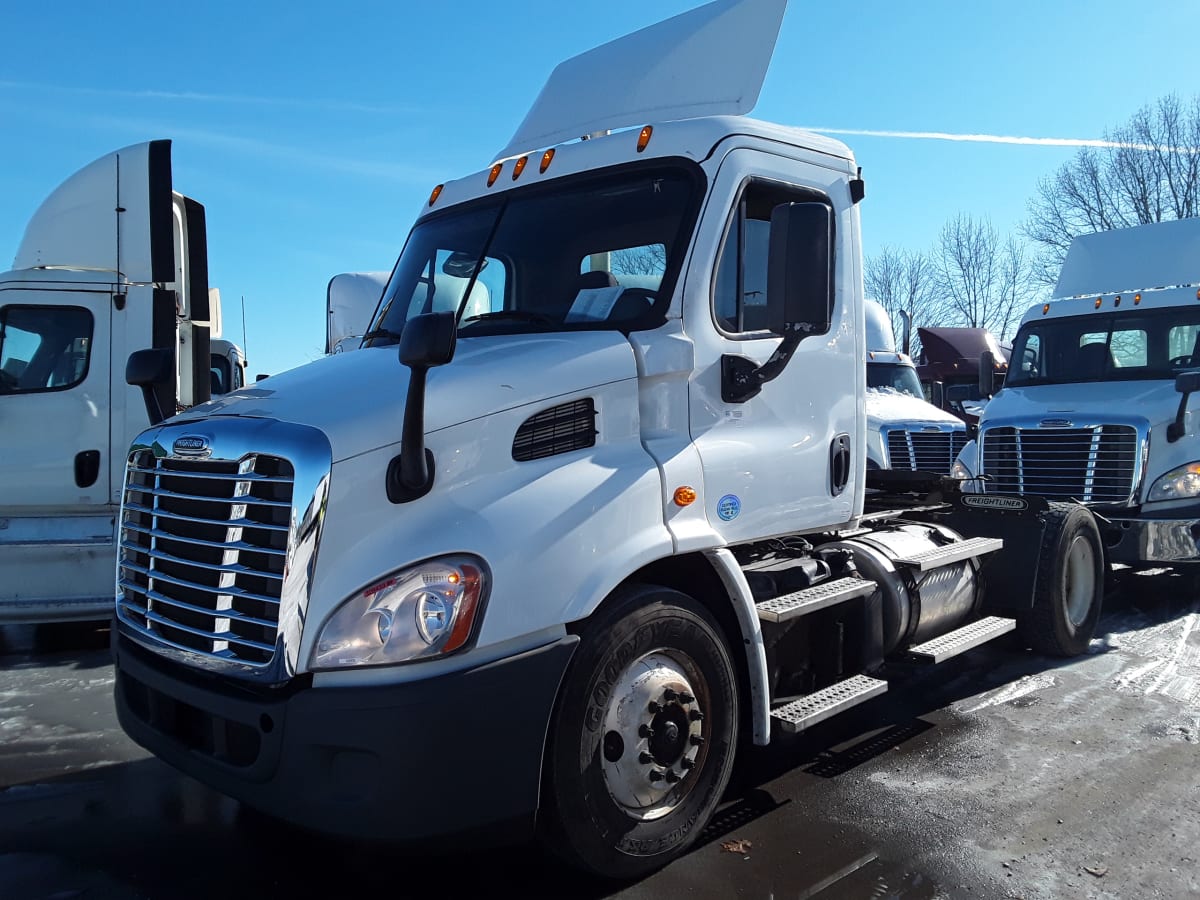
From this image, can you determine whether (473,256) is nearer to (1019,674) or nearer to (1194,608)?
(1019,674)

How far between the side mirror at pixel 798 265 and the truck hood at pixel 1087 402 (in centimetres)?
548

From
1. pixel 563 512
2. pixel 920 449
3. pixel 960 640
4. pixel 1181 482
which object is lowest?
pixel 960 640

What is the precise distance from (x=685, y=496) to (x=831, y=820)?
1582mm

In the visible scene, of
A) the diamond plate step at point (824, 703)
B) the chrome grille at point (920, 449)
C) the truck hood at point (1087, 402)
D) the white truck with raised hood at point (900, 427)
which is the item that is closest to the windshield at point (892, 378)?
the white truck with raised hood at point (900, 427)

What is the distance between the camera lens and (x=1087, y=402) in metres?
8.58

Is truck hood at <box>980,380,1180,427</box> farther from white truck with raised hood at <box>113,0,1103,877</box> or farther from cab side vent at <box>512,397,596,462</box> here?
cab side vent at <box>512,397,596,462</box>

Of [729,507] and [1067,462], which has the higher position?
[729,507]

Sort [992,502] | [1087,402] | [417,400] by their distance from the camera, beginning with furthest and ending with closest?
[1087,402] → [992,502] → [417,400]

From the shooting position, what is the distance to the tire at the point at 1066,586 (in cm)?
637

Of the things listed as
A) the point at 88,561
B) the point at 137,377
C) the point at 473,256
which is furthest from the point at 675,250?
the point at 88,561

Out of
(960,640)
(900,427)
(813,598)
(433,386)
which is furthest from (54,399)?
(900,427)

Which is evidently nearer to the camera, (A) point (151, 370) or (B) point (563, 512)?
(B) point (563, 512)

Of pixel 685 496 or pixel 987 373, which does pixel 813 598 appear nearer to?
pixel 685 496

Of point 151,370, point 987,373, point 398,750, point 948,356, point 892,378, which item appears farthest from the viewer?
point 948,356
